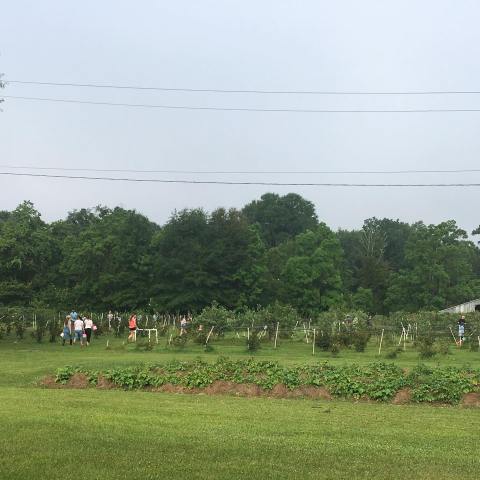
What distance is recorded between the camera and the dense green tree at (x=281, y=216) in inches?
4491

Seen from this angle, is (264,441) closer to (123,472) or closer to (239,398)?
(123,472)

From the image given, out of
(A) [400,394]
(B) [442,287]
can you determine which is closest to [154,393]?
(A) [400,394]

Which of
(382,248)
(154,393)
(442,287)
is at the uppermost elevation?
(382,248)

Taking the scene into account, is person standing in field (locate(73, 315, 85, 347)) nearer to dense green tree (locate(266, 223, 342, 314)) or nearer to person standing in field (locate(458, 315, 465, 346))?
person standing in field (locate(458, 315, 465, 346))

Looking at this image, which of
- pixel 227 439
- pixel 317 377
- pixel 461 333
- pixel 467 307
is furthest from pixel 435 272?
pixel 227 439

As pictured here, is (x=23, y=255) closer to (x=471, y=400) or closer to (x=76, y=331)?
(x=76, y=331)

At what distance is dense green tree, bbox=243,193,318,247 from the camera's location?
374 ft

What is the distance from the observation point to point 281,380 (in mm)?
16219

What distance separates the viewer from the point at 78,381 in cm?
1748

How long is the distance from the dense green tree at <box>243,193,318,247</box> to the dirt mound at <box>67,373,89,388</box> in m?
95.4

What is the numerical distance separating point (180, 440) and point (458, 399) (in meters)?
8.02

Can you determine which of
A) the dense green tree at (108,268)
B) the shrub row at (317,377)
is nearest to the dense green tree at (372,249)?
the dense green tree at (108,268)

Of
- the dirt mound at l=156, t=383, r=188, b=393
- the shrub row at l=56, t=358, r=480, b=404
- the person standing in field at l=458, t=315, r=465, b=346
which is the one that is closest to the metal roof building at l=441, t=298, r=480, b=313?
the person standing in field at l=458, t=315, r=465, b=346

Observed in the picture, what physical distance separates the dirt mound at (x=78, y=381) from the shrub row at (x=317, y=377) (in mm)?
117
